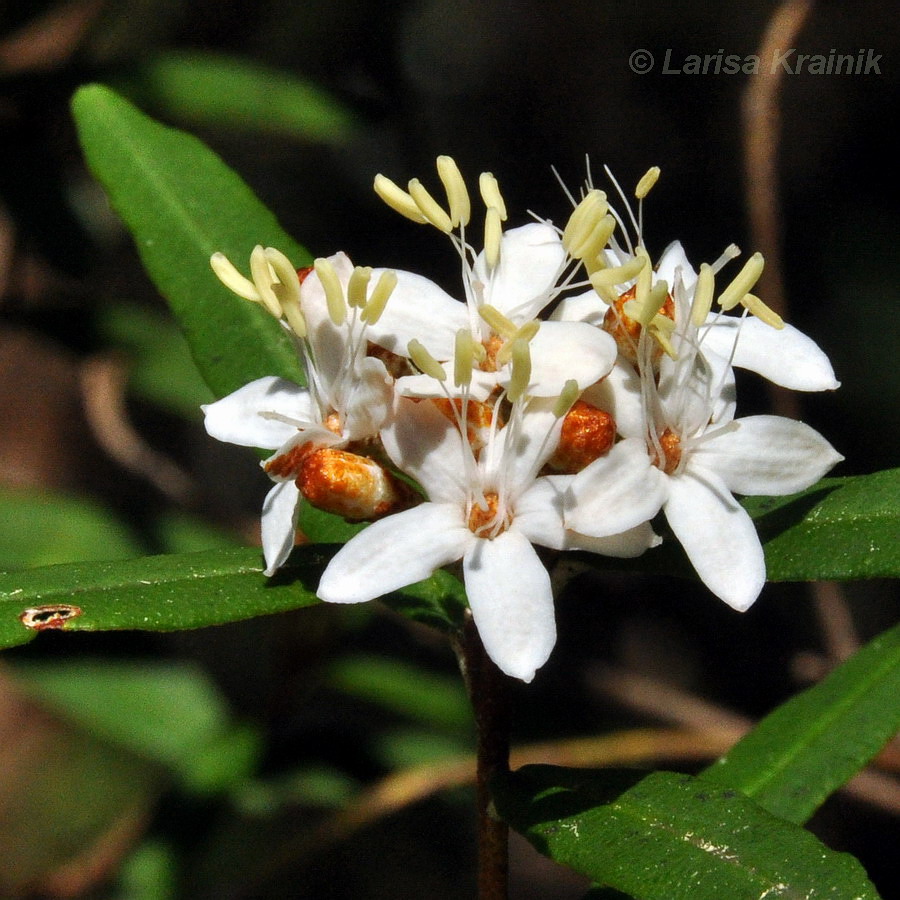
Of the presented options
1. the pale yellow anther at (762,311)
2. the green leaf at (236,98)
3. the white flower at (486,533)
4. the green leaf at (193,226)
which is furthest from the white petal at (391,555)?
the green leaf at (236,98)

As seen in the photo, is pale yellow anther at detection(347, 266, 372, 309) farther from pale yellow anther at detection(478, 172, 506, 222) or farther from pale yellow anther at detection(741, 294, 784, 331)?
pale yellow anther at detection(741, 294, 784, 331)

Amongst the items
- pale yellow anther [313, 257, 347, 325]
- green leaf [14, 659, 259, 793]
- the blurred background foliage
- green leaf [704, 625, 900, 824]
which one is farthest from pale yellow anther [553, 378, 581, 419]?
green leaf [14, 659, 259, 793]

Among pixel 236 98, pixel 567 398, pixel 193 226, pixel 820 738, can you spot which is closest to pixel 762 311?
pixel 567 398

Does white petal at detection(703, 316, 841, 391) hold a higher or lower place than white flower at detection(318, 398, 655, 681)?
higher

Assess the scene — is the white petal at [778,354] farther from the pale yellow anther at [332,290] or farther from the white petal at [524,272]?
the pale yellow anther at [332,290]

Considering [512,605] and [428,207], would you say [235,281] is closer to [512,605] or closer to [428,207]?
[428,207]
